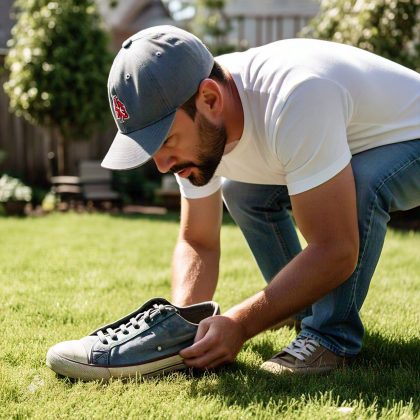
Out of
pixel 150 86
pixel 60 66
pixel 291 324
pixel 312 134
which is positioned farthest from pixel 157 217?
pixel 312 134

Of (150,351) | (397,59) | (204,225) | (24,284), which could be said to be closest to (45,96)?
(397,59)

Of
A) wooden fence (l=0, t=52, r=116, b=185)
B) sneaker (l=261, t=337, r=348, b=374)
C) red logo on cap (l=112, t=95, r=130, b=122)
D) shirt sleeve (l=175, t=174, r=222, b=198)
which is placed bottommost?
wooden fence (l=0, t=52, r=116, b=185)

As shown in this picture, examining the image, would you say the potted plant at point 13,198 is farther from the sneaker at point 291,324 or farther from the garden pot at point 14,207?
the sneaker at point 291,324

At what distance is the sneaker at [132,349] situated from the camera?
224cm

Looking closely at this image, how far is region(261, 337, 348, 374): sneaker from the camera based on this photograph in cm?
233

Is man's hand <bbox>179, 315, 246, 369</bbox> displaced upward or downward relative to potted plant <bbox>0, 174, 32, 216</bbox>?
upward

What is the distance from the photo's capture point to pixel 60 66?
7.73 m

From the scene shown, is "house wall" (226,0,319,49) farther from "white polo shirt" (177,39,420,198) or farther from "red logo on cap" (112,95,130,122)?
"red logo on cap" (112,95,130,122)

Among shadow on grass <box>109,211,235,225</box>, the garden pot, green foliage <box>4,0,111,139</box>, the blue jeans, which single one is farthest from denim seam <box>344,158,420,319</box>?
green foliage <box>4,0,111,139</box>

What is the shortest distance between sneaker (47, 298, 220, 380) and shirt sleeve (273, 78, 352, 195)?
1.96 ft

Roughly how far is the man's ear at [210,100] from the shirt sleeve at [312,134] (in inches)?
8.0

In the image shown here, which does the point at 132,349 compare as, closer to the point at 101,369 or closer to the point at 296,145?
the point at 101,369

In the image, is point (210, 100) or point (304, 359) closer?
point (210, 100)

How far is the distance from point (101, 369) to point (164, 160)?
713 mm
